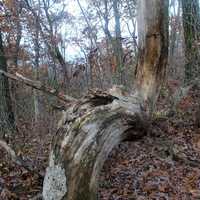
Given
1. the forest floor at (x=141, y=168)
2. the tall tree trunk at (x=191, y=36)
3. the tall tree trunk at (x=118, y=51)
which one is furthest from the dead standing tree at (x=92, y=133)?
the tall tree trunk at (x=118, y=51)

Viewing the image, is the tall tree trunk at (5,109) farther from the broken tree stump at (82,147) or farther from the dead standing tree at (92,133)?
Result: the broken tree stump at (82,147)

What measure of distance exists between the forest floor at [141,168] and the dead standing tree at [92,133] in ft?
1.84

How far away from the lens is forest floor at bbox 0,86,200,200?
15.6 feet

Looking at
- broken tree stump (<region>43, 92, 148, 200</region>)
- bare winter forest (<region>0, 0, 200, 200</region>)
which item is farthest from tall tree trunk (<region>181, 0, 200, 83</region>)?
broken tree stump (<region>43, 92, 148, 200</region>)

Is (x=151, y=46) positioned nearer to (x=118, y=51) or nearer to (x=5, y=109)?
(x=5, y=109)

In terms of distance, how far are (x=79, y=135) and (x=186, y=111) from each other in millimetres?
4381

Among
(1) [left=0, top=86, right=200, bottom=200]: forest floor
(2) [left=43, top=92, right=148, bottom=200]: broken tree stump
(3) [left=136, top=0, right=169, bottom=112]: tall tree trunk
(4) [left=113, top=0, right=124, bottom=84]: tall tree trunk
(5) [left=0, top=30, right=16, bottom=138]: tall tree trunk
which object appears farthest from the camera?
(4) [left=113, top=0, right=124, bottom=84]: tall tree trunk

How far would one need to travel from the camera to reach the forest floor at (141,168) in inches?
187

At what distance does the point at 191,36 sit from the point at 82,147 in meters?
6.01

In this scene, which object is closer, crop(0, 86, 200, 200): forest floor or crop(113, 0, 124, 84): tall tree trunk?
crop(0, 86, 200, 200): forest floor

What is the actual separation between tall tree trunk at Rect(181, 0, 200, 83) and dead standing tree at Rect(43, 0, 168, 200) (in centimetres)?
298

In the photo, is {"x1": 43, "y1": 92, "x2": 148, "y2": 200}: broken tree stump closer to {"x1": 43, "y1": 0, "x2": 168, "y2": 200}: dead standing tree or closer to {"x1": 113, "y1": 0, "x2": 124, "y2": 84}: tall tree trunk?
{"x1": 43, "y1": 0, "x2": 168, "y2": 200}: dead standing tree

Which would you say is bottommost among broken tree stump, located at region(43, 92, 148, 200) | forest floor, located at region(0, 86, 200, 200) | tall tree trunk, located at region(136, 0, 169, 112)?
forest floor, located at region(0, 86, 200, 200)

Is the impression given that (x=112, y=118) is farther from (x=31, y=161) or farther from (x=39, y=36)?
(x=39, y=36)
